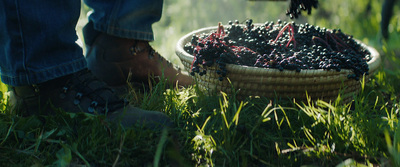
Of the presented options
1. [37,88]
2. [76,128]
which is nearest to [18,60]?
[37,88]

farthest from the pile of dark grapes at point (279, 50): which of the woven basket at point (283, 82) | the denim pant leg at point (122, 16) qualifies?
the denim pant leg at point (122, 16)

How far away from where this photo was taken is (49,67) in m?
1.48

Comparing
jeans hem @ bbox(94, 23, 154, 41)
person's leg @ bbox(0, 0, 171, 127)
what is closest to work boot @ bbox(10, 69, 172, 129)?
person's leg @ bbox(0, 0, 171, 127)

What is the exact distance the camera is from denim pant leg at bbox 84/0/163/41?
69.8 inches

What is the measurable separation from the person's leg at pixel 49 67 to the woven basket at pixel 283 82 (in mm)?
365

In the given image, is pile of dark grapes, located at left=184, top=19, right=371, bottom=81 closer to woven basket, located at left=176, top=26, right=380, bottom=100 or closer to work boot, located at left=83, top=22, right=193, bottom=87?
woven basket, located at left=176, top=26, right=380, bottom=100

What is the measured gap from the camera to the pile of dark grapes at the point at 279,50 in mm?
1629

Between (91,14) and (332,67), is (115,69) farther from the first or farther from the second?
(332,67)

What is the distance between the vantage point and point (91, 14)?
188cm

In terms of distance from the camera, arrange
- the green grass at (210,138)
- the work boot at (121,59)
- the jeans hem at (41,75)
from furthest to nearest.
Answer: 1. the work boot at (121,59)
2. the jeans hem at (41,75)
3. the green grass at (210,138)

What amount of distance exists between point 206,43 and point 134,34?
415 mm

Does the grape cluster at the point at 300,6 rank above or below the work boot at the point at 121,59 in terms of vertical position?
above

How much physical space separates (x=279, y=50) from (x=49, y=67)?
1091 mm

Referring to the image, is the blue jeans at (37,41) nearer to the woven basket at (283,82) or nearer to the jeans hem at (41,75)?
the jeans hem at (41,75)
